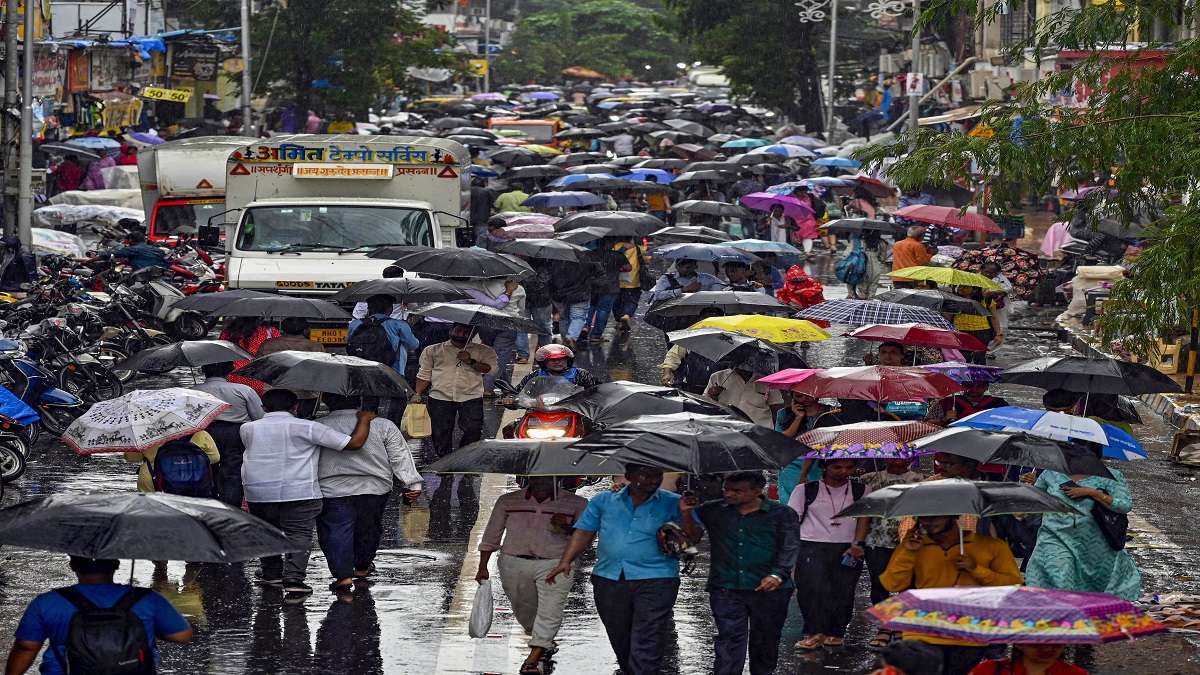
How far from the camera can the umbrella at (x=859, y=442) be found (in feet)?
32.5

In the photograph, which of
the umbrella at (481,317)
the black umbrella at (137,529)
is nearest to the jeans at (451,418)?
the umbrella at (481,317)

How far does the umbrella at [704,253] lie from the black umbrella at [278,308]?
211 inches

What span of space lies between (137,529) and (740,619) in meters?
2.97

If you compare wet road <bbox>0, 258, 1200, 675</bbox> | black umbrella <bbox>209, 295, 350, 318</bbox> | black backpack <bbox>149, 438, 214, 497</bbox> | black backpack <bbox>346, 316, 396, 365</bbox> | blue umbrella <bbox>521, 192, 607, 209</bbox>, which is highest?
blue umbrella <bbox>521, 192, 607, 209</bbox>

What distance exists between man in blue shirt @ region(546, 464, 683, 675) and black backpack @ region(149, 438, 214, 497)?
321 centimetres

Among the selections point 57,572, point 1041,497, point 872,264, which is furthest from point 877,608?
point 872,264

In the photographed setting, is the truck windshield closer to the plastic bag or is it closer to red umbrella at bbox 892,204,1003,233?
the plastic bag

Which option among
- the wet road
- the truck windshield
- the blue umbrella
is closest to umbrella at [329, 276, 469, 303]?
the wet road

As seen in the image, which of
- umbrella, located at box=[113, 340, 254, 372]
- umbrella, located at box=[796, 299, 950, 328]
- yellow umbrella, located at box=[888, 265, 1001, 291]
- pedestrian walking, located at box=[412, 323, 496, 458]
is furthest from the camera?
yellow umbrella, located at box=[888, 265, 1001, 291]

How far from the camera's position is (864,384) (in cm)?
1207

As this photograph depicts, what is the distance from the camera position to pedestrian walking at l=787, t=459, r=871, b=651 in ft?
33.2

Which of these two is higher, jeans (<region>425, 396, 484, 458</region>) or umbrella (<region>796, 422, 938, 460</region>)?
umbrella (<region>796, 422, 938, 460</region>)

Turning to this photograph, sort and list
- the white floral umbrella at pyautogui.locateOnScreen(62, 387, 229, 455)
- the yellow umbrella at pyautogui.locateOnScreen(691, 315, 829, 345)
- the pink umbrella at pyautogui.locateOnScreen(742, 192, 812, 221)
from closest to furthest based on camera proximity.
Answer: the white floral umbrella at pyautogui.locateOnScreen(62, 387, 229, 455) < the yellow umbrella at pyautogui.locateOnScreen(691, 315, 829, 345) < the pink umbrella at pyautogui.locateOnScreen(742, 192, 812, 221)

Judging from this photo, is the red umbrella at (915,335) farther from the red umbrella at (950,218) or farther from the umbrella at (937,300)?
the red umbrella at (950,218)
